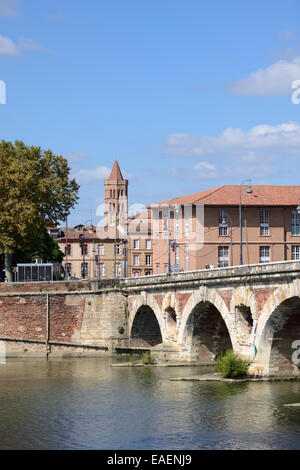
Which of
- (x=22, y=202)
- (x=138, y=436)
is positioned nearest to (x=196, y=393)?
(x=138, y=436)

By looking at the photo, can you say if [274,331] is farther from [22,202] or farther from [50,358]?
[22,202]

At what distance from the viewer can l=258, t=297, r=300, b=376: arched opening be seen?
143 ft

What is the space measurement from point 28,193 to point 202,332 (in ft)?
84.3

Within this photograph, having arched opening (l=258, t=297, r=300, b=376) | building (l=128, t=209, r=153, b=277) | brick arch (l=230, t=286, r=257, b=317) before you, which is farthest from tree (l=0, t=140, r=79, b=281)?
building (l=128, t=209, r=153, b=277)

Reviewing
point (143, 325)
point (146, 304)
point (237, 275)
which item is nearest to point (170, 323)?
point (146, 304)

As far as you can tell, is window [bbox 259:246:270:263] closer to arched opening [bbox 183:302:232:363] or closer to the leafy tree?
the leafy tree

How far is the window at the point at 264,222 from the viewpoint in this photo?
84.1 meters

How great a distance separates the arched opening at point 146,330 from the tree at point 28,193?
1350cm

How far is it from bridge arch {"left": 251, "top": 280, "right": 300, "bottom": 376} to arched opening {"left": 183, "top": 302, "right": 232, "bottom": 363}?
437 inches

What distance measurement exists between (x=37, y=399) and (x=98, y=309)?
27.0 meters

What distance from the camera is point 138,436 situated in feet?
109

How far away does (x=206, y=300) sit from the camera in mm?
52375
